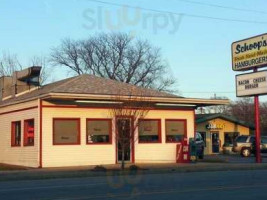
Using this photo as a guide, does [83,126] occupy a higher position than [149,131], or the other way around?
[83,126]

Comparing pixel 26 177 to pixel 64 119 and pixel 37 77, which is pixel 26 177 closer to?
pixel 64 119

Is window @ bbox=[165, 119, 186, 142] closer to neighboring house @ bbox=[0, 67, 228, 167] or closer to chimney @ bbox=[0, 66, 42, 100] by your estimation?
neighboring house @ bbox=[0, 67, 228, 167]

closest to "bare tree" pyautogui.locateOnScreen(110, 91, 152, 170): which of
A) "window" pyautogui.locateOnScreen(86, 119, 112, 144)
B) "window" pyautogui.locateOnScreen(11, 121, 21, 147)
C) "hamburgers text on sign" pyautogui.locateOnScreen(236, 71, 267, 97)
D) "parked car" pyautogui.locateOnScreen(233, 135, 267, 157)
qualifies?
"window" pyautogui.locateOnScreen(86, 119, 112, 144)

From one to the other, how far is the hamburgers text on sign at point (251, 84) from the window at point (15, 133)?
14.1m

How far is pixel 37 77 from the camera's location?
124ft

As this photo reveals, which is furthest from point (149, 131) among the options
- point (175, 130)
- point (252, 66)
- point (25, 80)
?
point (25, 80)

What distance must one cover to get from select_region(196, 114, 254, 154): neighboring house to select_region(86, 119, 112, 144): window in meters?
21.2

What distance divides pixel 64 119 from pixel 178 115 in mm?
7772

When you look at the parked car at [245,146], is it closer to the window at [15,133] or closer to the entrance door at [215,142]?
the entrance door at [215,142]

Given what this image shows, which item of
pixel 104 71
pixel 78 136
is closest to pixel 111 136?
pixel 78 136

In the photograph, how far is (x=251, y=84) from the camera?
3262 centimetres

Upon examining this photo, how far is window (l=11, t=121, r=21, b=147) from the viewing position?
31.9 m

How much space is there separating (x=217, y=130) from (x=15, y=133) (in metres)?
25.6

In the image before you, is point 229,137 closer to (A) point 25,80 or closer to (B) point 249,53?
(B) point 249,53
